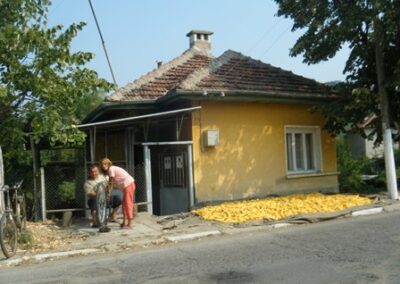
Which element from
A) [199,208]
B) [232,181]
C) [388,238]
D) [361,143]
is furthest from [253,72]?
[361,143]

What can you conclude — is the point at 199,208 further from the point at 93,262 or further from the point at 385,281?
the point at 385,281

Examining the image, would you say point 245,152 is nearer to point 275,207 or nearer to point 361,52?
point 275,207

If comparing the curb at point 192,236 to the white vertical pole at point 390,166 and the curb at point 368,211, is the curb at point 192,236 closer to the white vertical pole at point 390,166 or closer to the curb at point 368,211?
the curb at point 368,211

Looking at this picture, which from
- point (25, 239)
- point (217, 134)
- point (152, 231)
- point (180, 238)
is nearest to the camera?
point (25, 239)

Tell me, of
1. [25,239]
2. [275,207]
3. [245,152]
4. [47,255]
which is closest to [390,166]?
[275,207]

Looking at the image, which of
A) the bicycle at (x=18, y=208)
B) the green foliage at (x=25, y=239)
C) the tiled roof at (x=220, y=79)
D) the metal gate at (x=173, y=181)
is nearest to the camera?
the green foliage at (x=25, y=239)

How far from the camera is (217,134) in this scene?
13.5 metres

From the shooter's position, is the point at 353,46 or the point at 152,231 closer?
the point at 152,231

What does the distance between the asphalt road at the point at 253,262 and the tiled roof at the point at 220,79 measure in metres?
5.09

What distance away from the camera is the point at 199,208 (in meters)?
13.1

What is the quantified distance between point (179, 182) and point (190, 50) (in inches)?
222

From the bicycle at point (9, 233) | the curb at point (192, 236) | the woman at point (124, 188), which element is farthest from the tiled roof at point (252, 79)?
the bicycle at point (9, 233)

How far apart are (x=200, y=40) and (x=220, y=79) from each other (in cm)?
441

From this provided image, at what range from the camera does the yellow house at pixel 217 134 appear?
13.3m
